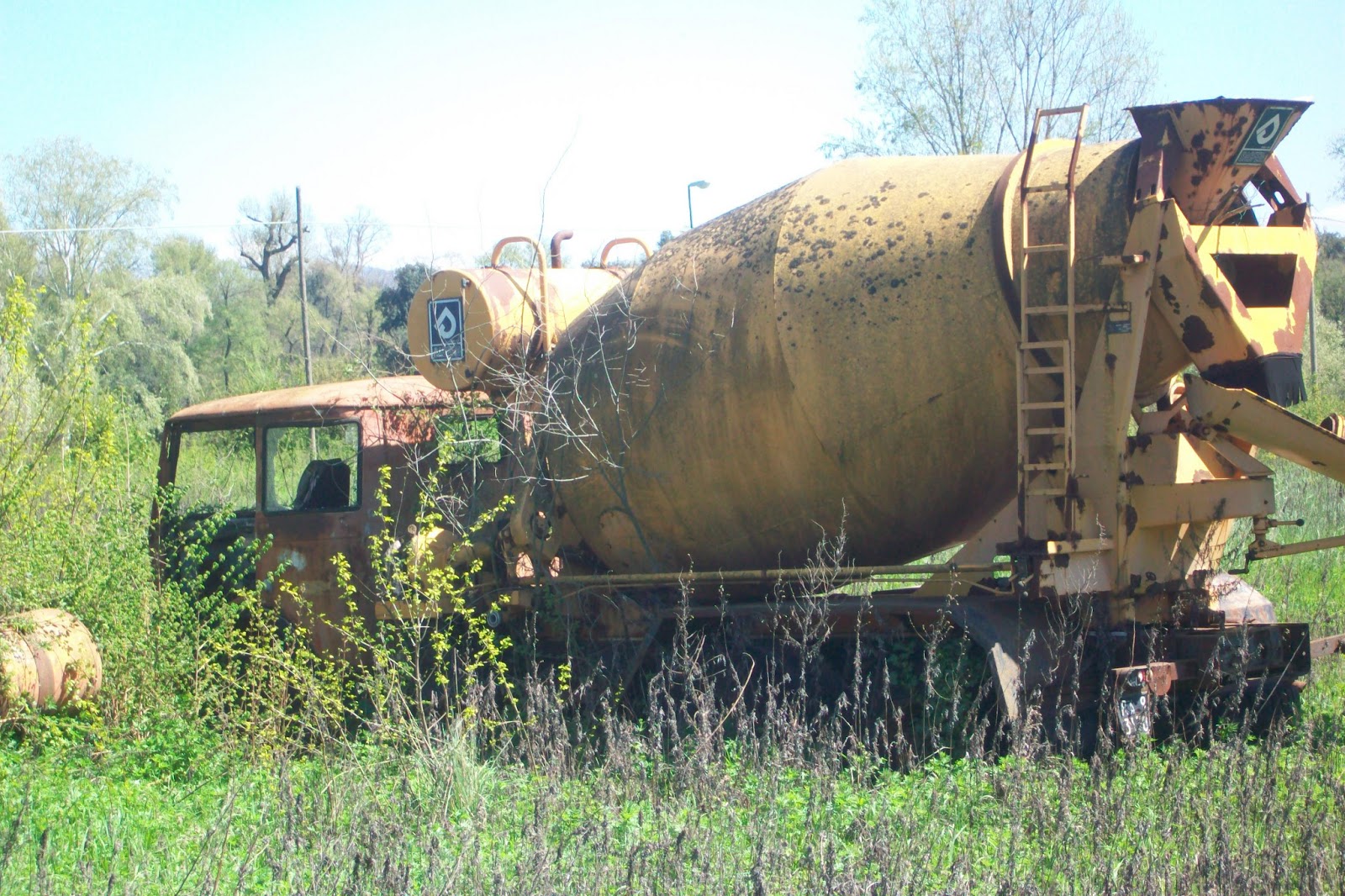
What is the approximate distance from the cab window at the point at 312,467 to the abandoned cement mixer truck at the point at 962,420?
0.21 meters

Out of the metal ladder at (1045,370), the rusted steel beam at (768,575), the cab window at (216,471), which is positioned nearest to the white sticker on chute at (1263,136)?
the metal ladder at (1045,370)

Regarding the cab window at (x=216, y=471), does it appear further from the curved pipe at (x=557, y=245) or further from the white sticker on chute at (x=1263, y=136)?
the white sticker on chute at (x=1263, y=136)

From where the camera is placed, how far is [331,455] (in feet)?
24.3

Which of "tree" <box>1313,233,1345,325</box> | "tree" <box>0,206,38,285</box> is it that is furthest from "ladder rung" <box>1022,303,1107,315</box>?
"tree" <box>1313,233,1345,325</box>

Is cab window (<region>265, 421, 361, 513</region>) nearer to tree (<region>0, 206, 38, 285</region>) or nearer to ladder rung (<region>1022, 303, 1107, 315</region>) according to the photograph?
ladder rung (<region>1022, 303, 1107, 315</region>)

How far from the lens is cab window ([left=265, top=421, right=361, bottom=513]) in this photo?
7.31 meters

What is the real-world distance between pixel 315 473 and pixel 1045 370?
14.7 feet

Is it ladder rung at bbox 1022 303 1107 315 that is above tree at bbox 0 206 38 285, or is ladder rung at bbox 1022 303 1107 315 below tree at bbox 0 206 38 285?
below

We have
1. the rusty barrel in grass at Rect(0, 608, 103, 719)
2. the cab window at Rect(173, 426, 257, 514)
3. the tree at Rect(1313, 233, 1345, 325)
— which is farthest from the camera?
the tree at Rect(1313, 233, 1345, 325)

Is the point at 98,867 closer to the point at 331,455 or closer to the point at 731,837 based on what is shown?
the point at 731,837

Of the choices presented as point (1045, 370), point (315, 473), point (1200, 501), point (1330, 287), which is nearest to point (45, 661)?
point (315, 473)

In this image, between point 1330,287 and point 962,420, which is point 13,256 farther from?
point 1330,287

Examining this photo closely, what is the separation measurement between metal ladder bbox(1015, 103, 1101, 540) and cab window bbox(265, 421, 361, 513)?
3981 millimetres

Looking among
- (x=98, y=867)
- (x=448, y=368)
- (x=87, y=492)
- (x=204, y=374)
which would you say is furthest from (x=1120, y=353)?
(x=204, y=374)
